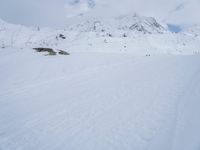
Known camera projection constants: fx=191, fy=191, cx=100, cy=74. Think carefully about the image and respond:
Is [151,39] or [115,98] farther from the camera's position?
[151,39]

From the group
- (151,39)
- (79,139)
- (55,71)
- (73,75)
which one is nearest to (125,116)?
(79,139)

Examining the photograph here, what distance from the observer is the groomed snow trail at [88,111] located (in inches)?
160

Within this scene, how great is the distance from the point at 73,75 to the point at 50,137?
6.14 m

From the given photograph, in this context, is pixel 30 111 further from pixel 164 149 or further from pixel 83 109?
pixel 164 149

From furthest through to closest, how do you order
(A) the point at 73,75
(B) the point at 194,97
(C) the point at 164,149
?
(A) the point at 73,75, (B) the point at 194,97, (C) the point at 164,149

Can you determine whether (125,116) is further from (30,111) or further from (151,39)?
(151,39)

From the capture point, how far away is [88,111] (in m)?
5.53

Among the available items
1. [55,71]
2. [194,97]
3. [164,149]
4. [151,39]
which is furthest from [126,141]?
[151,39]

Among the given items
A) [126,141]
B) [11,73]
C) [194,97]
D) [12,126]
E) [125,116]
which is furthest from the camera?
[11,73]

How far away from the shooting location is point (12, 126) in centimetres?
466

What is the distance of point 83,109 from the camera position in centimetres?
568

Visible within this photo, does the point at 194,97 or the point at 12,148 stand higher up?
the point at 194,97

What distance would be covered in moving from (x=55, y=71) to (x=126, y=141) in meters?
7.46

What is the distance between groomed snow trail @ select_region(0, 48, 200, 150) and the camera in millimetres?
4059
